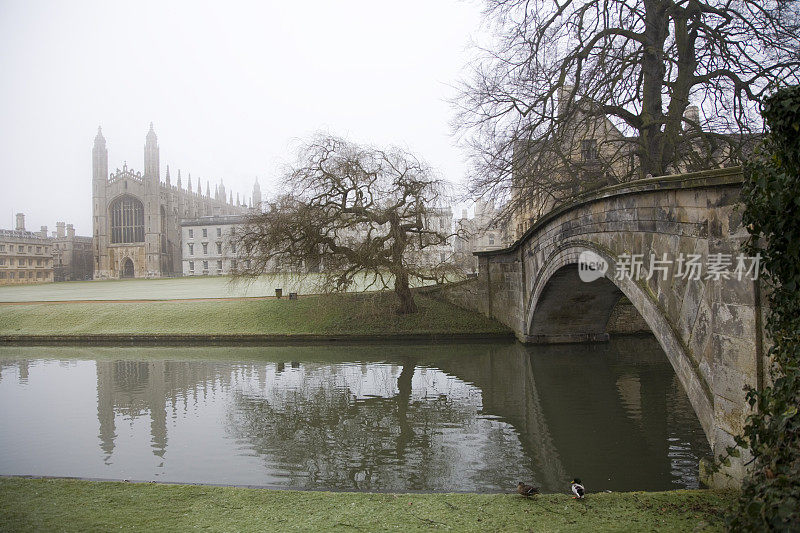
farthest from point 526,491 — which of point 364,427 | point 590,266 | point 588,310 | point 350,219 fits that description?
point 350,219

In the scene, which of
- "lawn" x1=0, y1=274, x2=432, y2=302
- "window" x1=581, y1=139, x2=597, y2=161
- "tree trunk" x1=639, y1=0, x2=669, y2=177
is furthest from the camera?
"lawn" x1=0, y1=274, x2=432, y2=302

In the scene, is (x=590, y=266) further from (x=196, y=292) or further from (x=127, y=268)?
(x=127, y=268)

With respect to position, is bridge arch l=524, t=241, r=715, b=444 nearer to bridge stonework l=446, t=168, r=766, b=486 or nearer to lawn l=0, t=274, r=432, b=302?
bridge stonework l=446, t=168, r=766, b=486

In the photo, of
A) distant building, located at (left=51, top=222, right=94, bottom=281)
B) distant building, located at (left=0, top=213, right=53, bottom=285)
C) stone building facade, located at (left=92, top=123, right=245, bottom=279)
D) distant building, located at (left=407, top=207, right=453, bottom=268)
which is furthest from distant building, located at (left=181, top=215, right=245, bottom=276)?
distant building, located at (left=407, top=207, right=453, bottom=268)

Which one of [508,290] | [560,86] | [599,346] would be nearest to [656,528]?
[560,86]

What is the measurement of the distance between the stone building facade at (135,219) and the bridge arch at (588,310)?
202 feet

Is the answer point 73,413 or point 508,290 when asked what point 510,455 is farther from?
point 508,290

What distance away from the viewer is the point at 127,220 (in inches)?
2815

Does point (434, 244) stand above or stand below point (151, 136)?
below

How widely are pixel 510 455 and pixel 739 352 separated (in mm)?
3127

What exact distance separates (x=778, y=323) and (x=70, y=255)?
289 ft

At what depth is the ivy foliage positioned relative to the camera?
288cm

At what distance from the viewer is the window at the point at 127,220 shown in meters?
70.8

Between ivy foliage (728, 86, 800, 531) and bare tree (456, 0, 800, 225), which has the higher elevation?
bare tree (456, 0, 800, 225)
